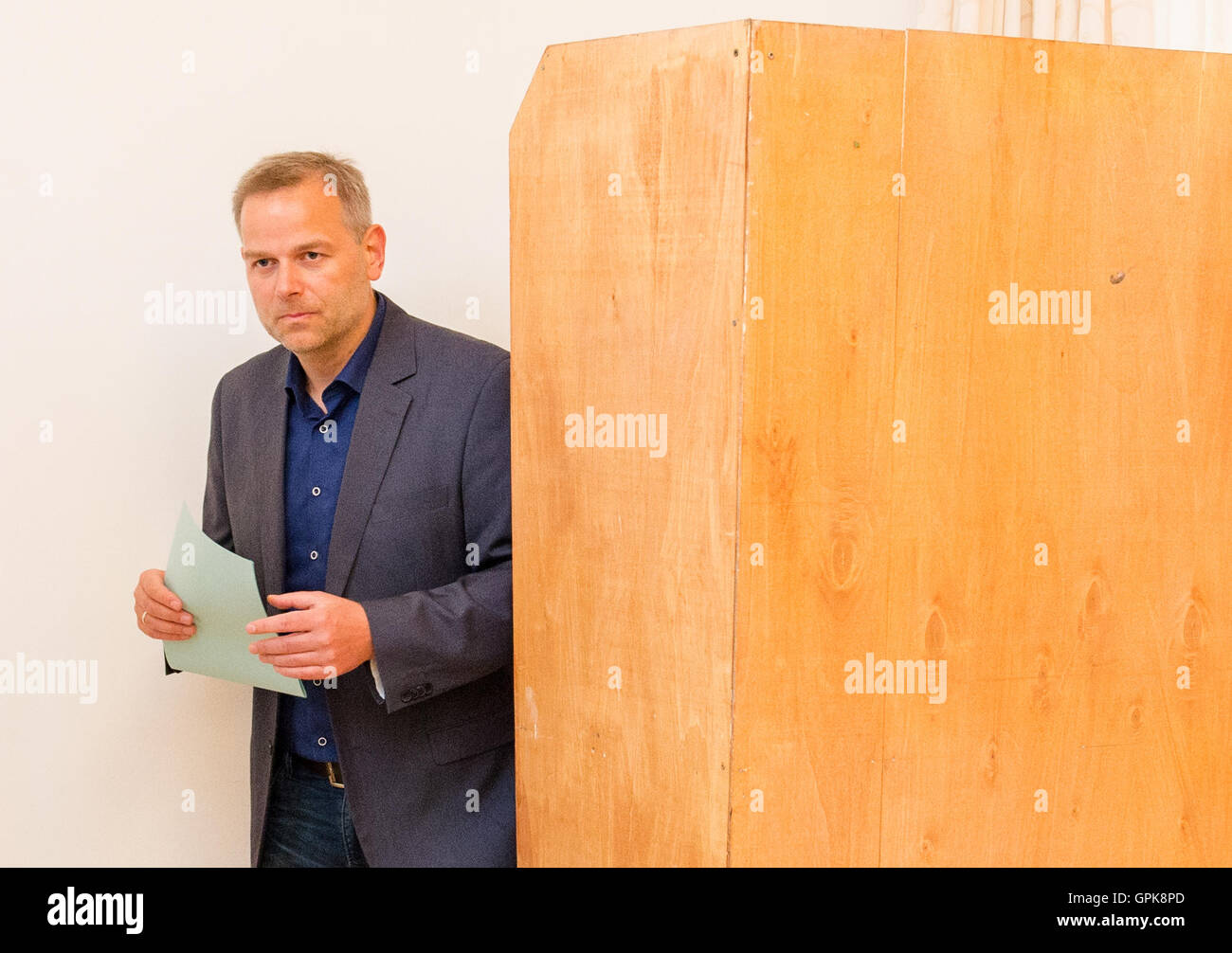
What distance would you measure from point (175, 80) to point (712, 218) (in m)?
1.39

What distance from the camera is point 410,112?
2170 millimetres

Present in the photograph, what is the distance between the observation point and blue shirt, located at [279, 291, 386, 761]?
5.75ft

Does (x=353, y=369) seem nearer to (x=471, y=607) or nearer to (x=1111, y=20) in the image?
(x=471, y=607)

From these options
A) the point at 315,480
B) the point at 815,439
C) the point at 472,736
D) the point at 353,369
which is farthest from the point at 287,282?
the point at 815,439

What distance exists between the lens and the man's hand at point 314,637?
60.6 inches

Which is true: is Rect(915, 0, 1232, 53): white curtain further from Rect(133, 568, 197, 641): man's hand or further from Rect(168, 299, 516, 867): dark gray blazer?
Rect(133, 568, 197, 641): man's hand

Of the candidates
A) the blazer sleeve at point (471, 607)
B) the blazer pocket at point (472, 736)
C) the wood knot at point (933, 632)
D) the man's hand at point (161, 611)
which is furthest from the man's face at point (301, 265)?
the wood knot at point (933, 632)

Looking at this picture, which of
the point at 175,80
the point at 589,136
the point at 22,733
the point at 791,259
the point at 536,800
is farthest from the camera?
the point at 22,733

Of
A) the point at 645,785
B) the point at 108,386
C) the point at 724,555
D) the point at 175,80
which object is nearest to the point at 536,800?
the point at 645,785

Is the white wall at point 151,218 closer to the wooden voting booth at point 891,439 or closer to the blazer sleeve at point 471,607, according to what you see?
the blazer sleeve at point 471,607

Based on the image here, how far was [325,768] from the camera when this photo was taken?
5.94ft

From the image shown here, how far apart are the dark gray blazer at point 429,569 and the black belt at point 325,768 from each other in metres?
0.06

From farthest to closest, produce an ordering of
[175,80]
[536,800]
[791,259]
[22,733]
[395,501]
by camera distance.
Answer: [22,733] → [175,80] → [395,501] → [536,800] → [791,259]
